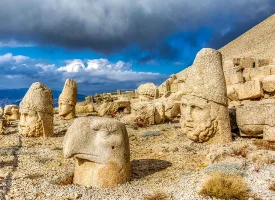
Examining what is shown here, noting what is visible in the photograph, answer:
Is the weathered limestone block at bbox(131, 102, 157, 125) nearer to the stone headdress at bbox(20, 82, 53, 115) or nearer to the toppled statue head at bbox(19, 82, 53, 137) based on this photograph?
the stone headdress at bbox(20, 82, 53, 115)

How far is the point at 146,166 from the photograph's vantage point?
7.32 meters

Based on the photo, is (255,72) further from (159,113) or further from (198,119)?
(198,119)

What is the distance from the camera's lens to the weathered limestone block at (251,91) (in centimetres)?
1570

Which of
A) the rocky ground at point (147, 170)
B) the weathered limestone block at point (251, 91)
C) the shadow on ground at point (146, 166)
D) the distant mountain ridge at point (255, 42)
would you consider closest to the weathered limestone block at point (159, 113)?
the rocky ground at point (147, 170)

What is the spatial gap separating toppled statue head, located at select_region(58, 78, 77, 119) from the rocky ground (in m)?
6.73

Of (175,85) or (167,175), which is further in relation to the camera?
(175,85)

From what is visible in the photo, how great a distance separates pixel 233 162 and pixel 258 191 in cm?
115

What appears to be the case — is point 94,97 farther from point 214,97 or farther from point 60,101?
point 214,97

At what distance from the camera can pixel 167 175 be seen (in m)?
6.60

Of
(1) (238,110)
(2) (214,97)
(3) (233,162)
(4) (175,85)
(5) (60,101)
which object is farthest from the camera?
(4) (175,85)

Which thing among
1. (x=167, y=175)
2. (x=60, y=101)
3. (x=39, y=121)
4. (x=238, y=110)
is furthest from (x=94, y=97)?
(x=167, y=175)

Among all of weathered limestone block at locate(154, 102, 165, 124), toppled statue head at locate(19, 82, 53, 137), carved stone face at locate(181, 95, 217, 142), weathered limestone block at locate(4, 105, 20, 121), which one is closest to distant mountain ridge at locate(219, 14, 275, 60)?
weathered limestone block at locate(154, 102, 165, 124)

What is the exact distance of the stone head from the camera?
Result: 5.88 meters

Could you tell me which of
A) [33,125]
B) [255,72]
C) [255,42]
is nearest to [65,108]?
[33,125]
